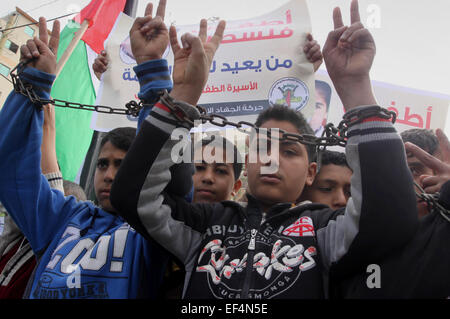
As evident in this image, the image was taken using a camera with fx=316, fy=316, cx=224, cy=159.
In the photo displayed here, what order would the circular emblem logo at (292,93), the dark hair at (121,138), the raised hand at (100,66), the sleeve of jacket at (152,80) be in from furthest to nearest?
1. the raised hand at (100,66)
2. the circular emblem logo at (292,93)
3. the dark hair at (121,138)
4. the sleeve of jacket at (152,80)

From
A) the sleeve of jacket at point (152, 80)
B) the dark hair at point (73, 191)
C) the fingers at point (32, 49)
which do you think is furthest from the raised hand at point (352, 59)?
the dark hair at point (73, 191)

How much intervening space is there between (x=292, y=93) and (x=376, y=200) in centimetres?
138

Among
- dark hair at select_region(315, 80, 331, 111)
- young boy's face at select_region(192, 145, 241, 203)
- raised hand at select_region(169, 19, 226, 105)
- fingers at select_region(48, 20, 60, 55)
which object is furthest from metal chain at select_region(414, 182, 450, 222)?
dark hair at select_region(315, 80, 331, 111)

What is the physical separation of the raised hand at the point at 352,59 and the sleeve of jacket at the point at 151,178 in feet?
1.71

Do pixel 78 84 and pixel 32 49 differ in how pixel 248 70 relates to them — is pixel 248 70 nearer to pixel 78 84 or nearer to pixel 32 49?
pixel 32 49

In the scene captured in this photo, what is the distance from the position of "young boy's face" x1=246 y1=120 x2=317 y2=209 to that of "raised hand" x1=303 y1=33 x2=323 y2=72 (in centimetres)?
96

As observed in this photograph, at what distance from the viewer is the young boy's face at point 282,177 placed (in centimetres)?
124

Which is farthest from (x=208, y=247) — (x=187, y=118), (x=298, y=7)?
(x=298, y=7)

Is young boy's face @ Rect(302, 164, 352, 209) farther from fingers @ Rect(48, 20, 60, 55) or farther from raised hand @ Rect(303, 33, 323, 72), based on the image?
fingers @ Rect(48, 20, 60, 55)

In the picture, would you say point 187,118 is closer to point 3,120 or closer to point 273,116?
point 273,116

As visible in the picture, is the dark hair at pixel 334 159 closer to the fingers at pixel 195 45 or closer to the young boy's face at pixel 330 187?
the young boy's face at pixel 330 187

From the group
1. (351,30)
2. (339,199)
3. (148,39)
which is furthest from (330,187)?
(148,39)
